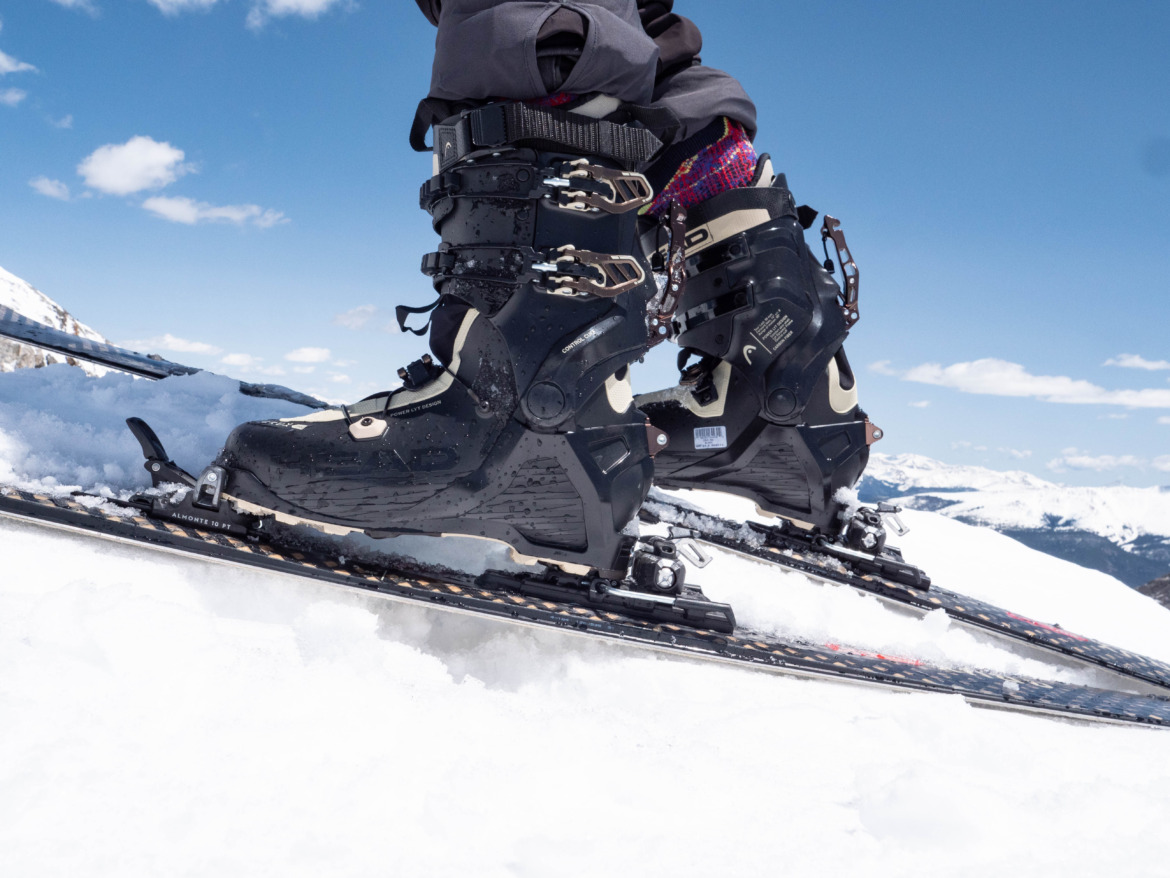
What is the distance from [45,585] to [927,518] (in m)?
4.07

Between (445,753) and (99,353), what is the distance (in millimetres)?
2027

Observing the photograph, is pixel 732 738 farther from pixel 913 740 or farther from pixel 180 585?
pixel 180 585

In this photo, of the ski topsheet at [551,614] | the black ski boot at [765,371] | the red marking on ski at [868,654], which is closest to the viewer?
the ski topsheet at [551,614]

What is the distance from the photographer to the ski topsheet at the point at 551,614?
145cm

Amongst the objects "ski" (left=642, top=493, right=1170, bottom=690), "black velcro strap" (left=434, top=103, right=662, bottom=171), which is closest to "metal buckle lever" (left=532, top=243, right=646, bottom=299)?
"black velcro strap" (left=434, top=103, right=662, bottom=171)

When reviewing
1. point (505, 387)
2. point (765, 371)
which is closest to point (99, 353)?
point (505, 387)

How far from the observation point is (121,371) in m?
2.40

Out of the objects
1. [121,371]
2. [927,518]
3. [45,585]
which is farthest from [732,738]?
[927,518]

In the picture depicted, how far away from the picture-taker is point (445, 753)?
1.00 metres

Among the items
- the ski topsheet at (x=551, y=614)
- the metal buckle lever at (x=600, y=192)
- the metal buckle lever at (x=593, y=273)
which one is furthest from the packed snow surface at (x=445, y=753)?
the metal buckle lever at (x=600, y=192)

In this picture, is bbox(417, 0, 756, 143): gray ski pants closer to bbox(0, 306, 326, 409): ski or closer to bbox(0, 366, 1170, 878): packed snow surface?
bbox(0, 366, 1170, 878): packed snow surface

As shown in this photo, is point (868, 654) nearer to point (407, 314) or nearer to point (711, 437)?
point (711, 437)

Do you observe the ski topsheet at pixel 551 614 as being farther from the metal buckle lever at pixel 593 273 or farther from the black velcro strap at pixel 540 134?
the black velcro strap at pixel 540 134

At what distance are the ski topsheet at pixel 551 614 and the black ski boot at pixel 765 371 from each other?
2.79 feet
